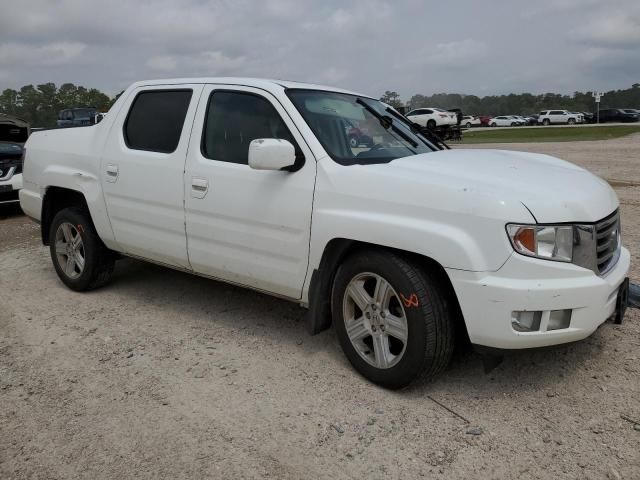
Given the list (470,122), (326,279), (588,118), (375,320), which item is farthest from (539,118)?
(375,320)

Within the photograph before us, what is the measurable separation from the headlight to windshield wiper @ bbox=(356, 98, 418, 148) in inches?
57.5

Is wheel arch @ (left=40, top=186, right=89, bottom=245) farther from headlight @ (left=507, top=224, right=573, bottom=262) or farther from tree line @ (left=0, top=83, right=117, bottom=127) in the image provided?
tree line @ (left=0, top=83, right=117, bottom=127)

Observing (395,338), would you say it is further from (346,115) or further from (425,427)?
(346,115)

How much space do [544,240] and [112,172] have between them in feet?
11.1

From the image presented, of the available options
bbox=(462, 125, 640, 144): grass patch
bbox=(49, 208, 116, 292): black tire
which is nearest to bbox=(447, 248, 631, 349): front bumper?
bbox=(49, 208, 116, 292): black tire

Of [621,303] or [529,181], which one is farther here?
[621,303]

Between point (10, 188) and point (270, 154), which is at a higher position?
point (270, 154)

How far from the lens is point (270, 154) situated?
3330 millimetres

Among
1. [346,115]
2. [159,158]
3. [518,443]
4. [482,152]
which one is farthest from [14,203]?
[518,443]

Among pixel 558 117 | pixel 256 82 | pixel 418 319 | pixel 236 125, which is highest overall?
pixel 256 82

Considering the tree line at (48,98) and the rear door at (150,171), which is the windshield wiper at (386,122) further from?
the tree line at (48,98)

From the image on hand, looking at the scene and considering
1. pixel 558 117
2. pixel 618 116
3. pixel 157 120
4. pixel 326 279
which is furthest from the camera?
pixel 558 117

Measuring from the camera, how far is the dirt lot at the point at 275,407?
2.66 meters

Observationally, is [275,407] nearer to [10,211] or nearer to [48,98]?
[10,211]
